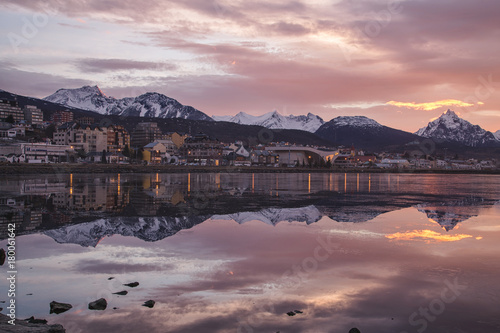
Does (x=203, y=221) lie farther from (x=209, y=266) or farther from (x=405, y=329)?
(x=405, y=329)

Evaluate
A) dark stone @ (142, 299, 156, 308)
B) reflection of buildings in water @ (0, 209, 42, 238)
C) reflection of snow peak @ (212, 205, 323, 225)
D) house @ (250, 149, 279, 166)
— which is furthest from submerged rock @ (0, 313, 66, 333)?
house @ (250, 149, 279, 166)

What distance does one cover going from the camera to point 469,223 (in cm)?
2066

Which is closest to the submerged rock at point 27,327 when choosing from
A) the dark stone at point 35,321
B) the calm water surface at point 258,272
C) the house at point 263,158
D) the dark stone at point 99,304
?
the dark stone at point 35,321

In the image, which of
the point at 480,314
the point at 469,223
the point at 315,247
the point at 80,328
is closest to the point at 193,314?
the point at 80,328

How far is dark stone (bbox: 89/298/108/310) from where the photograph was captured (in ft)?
27.6

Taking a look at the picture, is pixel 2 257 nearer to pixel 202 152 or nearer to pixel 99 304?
pixel 99 304

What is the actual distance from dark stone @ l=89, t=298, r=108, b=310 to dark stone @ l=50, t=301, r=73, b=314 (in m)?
0.42

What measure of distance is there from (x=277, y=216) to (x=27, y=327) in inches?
648

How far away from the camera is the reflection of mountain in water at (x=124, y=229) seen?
50.7 ft

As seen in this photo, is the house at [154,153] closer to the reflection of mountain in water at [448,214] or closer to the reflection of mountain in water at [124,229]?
the reflection of mountain in water at [448,214]

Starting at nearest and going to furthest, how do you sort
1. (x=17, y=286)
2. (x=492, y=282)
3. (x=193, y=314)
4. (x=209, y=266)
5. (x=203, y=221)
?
(x=193, y=314) → (x=17, y=286) → (x=492, y=282) → (x=209, y=266) → (x=203, y=221)

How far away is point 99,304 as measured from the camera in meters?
8.48

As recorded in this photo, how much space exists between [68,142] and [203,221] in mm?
124116

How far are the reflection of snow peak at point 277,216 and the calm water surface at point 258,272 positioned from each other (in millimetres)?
336
